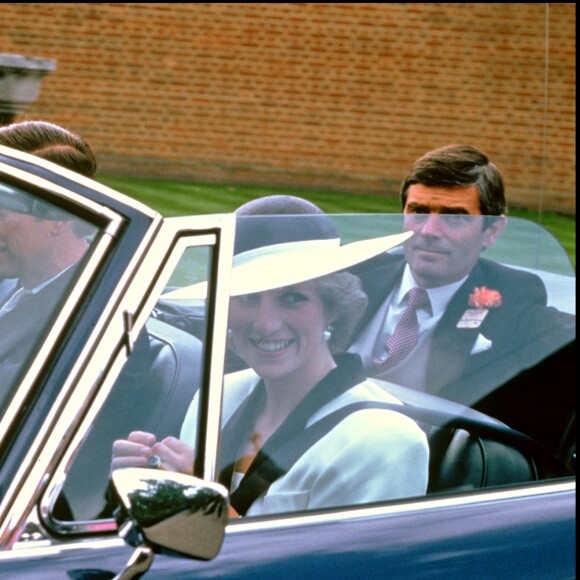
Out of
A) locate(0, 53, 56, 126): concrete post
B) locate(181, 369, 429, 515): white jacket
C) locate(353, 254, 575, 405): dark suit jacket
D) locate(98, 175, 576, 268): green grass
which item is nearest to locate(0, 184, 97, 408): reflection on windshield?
locate(181, 369, 429, 515): white jacket

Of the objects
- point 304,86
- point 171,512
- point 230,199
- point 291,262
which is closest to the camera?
point 171,512

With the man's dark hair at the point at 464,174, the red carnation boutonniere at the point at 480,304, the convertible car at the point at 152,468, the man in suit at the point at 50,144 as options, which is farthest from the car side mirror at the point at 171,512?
the man's dark hair at the point at 464,174

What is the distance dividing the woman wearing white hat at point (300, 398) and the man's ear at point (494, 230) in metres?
0.22

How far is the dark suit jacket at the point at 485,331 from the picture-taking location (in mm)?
2252

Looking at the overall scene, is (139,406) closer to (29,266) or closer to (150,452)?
(150,452)

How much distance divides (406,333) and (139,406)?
1.75 feet

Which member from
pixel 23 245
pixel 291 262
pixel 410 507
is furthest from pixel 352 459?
pixel 23 245

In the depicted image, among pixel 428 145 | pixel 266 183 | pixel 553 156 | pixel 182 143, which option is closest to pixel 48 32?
pixel 182 143

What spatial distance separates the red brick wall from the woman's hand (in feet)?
48.3

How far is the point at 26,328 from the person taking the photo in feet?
6.59

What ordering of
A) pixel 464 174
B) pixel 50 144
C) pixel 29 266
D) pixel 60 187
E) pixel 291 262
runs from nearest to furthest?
pixel 60 187, pixel 291 262, pixel 29 266, pixel 50 144, pixel 464 174

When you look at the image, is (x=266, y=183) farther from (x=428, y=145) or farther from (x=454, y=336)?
(x=454, y=336)

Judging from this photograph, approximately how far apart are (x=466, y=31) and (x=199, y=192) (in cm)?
447

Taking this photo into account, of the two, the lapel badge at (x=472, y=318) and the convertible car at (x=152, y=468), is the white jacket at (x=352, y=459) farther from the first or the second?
the lapel badge at (x=472, y=318)
